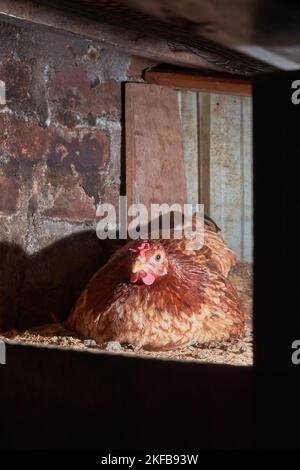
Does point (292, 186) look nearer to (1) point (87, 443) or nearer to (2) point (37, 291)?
(1) point (87, 443)

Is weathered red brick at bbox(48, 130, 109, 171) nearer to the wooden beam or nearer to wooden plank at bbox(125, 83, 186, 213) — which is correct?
wooden plank at bbox(125, 83, 186, 213)

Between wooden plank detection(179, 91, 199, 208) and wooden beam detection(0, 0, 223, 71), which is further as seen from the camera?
wooden plank detection(179, 91, 199, 208)

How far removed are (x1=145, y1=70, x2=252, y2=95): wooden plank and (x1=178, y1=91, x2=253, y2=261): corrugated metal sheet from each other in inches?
13.4

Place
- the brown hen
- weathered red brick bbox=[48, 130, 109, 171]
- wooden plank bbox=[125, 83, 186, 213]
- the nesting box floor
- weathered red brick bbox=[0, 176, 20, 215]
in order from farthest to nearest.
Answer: wooden plank bbox=[125, 83, 186, 213]
weathered red brick bbox=[48, 130, 109, 171]
weathered red brick bbox=[0, 176, 20, 215]
the brown hen
the nesting box floor

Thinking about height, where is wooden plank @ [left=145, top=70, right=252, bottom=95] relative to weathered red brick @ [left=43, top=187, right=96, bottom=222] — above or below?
above

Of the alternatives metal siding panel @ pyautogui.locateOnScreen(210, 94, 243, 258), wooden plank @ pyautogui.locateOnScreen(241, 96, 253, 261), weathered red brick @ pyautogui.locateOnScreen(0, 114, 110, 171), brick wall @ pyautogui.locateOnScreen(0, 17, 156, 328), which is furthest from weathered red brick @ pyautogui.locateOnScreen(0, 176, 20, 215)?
wooden plank @ pyautogui.locateOnScreen(241, 96, 253, 261)

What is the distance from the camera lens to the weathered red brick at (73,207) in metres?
3.07

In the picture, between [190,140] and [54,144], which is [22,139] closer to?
[54,144]

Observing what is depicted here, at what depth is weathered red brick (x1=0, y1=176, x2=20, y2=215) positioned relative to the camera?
2777mm

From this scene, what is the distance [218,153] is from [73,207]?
1.07m

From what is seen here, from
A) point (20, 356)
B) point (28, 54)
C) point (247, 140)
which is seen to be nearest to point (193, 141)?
point (247, 140)

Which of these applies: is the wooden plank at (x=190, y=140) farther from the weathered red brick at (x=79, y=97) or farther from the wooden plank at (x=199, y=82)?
the weathered red brick at (x=79, y=97)

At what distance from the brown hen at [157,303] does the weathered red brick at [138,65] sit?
3.54ft

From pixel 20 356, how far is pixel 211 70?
255cm
